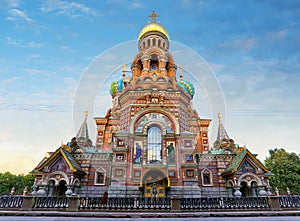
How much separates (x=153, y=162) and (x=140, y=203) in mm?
6095

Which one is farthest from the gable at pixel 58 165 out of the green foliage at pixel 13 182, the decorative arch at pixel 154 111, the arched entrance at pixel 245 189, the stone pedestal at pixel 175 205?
the green foliage at pixel 13 182

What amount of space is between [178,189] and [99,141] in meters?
11.6

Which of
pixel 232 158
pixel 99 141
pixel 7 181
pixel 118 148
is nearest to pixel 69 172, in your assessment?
pixel 118 148

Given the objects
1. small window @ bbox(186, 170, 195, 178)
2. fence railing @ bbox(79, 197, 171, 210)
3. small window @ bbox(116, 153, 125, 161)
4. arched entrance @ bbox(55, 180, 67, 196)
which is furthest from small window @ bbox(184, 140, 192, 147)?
arched entrance @ bbox(55, 180, 67, 196)

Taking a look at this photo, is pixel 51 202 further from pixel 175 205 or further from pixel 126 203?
pixel 175 205

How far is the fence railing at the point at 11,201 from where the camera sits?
11008 millimetres

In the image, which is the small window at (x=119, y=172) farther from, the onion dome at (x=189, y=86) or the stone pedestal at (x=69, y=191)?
the onion dome at (x=189, y=86)

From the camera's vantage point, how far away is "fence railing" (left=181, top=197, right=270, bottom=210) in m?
11.3

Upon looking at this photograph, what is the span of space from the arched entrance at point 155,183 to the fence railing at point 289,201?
7.97 meters

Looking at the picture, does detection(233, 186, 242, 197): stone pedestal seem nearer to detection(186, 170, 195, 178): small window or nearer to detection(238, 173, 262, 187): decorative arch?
detection(238, 173, 262, 187): decorative arch

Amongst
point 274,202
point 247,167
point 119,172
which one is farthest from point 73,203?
point 247,167

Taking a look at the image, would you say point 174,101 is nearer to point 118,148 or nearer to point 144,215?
point 118,148

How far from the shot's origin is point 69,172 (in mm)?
16219

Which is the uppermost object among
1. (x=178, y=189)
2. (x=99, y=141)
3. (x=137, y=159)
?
(x=99, y=141)
